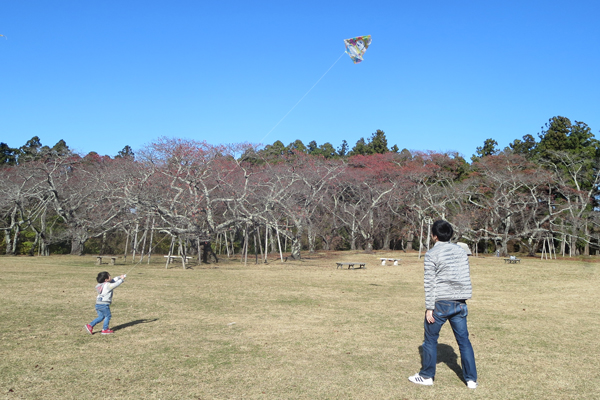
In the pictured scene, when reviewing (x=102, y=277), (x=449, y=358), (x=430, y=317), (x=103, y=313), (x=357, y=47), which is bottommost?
(x=449, y=358)

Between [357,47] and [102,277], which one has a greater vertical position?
[357,47]

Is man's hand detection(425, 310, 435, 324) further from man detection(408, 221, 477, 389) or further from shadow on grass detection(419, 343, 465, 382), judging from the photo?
shadow on grass detection(419, 343, 465, 382)

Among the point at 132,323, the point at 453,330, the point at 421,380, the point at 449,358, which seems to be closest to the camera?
the point at 453,330

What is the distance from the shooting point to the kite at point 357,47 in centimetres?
1352

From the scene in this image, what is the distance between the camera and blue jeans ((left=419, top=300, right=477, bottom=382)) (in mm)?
4602

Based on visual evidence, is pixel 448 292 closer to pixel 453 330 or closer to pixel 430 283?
pixel 430 283

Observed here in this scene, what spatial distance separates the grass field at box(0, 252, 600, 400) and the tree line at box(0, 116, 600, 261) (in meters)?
11.3

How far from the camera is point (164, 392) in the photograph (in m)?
4.51

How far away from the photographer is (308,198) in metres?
30.1

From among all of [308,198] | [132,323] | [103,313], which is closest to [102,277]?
[103,313]

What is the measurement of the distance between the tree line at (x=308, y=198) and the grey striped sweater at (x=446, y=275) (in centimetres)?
1726

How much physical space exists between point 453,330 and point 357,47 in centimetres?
1062

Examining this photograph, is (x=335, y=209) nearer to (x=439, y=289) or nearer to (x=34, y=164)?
(x=34, y=164)

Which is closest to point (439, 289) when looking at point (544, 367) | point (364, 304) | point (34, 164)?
point (544, 367)
